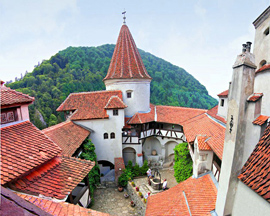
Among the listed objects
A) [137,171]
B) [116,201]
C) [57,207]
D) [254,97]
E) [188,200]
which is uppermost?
[254,97]

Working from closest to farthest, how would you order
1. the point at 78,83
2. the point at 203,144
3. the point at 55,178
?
the point at 55,178 < the point at 203,144 < the point at 78,83

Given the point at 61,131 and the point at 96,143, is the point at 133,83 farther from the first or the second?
the point at 61,131

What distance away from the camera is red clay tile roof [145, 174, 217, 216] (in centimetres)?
645

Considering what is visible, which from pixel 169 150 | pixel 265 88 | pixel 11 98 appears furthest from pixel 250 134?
pixel 169 150

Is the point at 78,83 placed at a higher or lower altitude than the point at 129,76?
lower

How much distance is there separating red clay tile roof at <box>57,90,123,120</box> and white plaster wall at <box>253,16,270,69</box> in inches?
455

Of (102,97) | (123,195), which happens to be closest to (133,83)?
(102,97)

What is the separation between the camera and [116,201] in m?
12.4

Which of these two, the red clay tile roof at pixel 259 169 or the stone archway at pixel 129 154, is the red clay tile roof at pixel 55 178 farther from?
the stone archway at pixel 129 154

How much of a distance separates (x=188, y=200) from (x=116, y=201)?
7.30 m

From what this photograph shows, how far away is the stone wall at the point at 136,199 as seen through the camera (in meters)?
10.7

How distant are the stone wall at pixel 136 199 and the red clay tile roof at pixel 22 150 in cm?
808

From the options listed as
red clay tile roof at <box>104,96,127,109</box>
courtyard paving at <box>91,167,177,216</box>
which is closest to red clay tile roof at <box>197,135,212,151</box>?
courtyard paving at <box>91,167,177,216</box>

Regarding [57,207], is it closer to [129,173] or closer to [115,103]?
[129,173]
